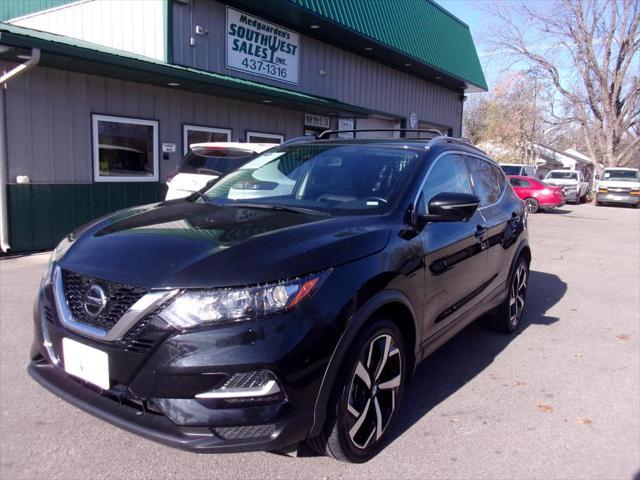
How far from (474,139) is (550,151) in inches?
741

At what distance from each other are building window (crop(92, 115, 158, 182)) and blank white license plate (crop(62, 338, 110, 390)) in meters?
7.69

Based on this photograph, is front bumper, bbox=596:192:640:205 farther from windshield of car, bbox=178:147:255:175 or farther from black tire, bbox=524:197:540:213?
windshield of car, bbox=178:147:255:175

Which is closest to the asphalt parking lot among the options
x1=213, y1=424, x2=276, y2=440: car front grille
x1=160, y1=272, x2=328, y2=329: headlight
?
x1=213, y1=424, x2=276, y2=440: car front grille

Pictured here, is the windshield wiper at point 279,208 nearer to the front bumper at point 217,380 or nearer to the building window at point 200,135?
the front bumper at point 217,380

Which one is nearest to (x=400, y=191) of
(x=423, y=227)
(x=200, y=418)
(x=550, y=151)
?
(x=423, y=227)

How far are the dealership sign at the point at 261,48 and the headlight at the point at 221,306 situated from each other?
10508 mm

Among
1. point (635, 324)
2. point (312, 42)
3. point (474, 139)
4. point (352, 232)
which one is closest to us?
point (352, 232)

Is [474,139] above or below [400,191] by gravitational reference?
above

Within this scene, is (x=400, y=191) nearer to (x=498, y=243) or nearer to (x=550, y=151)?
(x=498, y=243)

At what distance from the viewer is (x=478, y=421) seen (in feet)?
10.8

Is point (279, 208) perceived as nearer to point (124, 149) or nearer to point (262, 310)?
point (262, 310)

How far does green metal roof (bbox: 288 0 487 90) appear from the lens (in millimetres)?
13554

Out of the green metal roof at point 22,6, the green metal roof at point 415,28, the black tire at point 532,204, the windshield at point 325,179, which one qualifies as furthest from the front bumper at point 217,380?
the black tire at point 532,204

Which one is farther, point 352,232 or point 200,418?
point 352,232
